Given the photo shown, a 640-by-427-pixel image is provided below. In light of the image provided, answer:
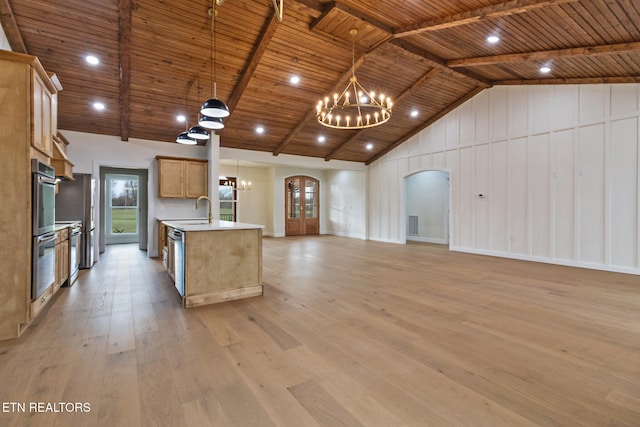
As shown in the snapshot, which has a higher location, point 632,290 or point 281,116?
point 281,116

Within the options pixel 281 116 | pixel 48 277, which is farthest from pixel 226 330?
pixel 281 116

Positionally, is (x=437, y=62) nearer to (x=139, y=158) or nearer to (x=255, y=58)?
(x=255, y=58)

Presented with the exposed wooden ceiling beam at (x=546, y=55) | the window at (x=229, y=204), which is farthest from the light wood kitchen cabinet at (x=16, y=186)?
the window at (x=229, y=204)

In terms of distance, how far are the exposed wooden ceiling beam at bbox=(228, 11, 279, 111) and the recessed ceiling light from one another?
2.25 m

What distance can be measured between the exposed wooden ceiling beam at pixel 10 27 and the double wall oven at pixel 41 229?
2.51 metres

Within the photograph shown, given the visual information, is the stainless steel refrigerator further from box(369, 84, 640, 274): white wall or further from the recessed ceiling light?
box(369, 84, 640, 274): white wall

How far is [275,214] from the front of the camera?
1158 cm

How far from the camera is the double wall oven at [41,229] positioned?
2.68 meters

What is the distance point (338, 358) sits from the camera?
7.30ft

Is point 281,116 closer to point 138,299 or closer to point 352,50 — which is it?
point 352,50

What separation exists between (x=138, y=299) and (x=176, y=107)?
4220 millimetres

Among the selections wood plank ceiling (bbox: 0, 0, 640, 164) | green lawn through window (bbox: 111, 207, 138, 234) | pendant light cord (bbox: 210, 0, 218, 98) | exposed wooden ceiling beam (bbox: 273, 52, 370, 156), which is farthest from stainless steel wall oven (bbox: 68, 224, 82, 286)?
green lawn through window (bbox: 111, 207, 138, 234)

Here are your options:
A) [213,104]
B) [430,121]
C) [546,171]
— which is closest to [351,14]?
[213,104]

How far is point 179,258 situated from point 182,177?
13.3ft
